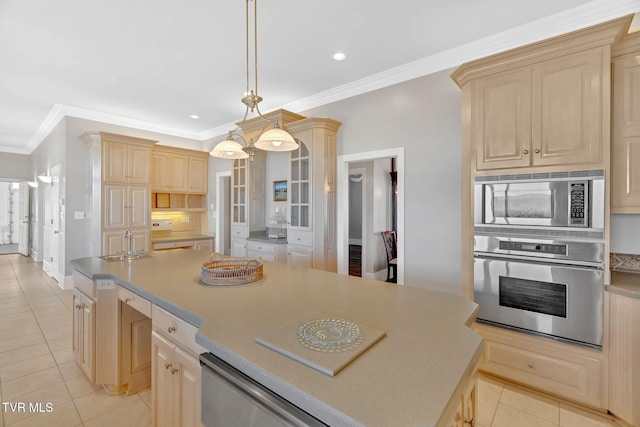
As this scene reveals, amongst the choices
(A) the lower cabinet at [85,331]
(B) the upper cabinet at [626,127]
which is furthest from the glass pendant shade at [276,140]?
(B) the upper cabinet at [626,127]

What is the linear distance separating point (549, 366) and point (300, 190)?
305cm

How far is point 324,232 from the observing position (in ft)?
12.4

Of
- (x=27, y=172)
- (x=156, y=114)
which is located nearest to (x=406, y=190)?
(x=156, y=114)

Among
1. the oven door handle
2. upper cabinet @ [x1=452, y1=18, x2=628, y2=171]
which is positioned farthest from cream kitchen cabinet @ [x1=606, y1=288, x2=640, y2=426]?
upper cabinet @ [x1=452, y1=18, x2=628, y2=171]

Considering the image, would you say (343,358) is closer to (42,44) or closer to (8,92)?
(42,44)

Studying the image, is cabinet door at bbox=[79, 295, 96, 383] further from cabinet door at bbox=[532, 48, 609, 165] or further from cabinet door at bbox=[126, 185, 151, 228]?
cabinet door at bbox=[532, 48, 609, 165]

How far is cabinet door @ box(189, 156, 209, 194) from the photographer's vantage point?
19.1 ft

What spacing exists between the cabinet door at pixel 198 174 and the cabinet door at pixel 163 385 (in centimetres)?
476

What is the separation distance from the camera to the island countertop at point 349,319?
71 cm

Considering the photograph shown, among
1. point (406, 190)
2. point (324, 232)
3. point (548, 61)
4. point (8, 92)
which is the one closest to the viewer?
point (548, 61)

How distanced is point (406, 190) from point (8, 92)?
551cm

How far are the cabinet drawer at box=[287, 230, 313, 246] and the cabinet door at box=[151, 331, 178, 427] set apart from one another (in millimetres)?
2401

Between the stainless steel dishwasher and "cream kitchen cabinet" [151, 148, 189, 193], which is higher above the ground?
"cream kitchen cabinet" [151, 148, 189, 193]

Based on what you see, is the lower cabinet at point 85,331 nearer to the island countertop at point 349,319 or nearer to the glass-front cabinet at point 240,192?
the island countertop at point 349,319
